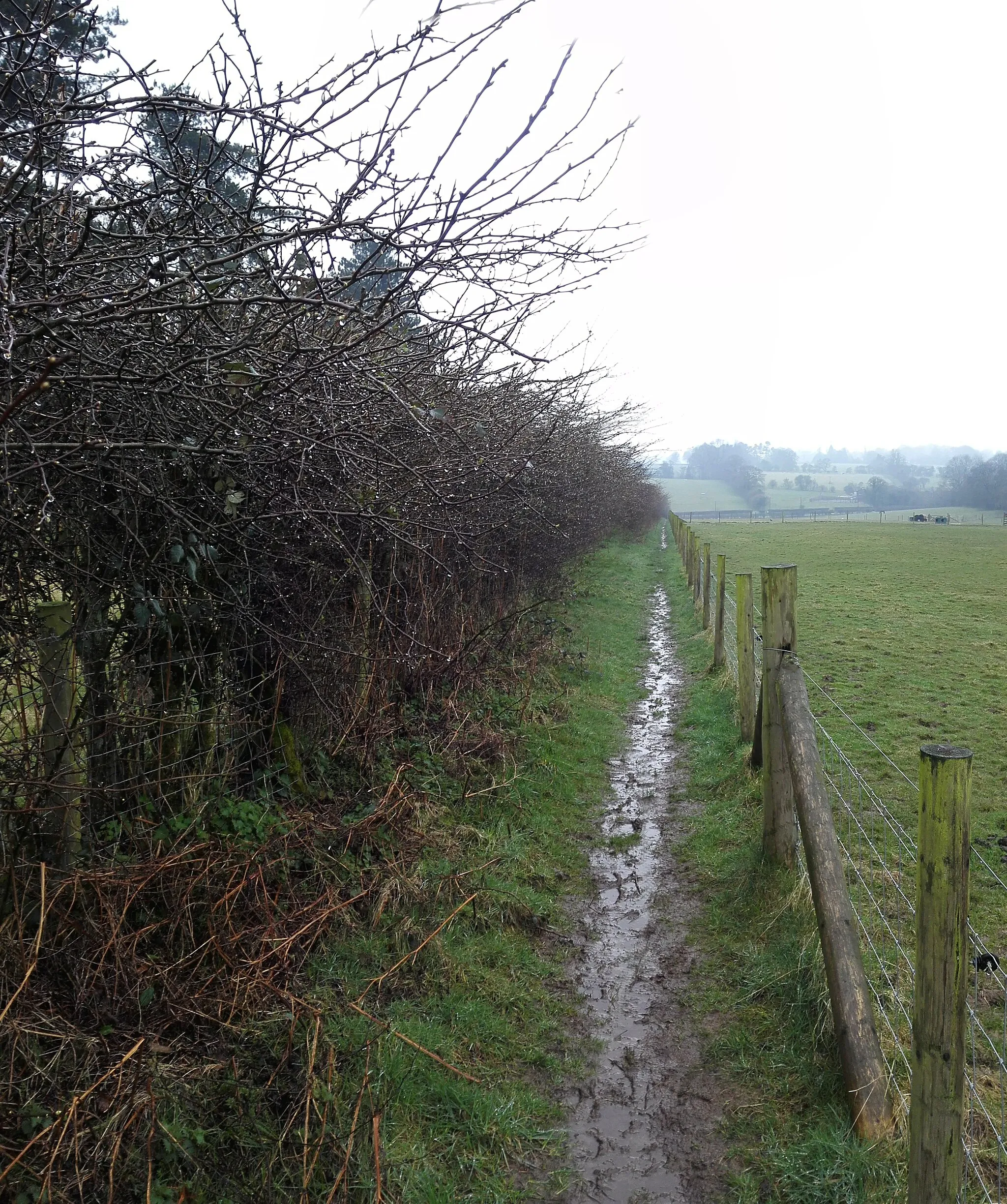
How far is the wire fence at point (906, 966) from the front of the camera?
3111 millimetres

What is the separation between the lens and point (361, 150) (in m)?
2.74

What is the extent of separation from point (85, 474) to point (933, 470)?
205 metres

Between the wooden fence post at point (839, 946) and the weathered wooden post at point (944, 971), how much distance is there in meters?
0.62

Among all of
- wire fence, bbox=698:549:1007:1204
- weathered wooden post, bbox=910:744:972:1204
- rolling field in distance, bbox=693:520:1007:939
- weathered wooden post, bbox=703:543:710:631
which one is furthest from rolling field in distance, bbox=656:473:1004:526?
weathered wooden post, bbox=910:744:972:1204

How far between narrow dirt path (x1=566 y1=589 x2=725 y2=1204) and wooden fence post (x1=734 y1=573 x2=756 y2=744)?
2.92 ft

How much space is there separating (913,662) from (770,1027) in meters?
8.98

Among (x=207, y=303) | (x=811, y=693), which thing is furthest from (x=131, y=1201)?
(x=811, y=693)

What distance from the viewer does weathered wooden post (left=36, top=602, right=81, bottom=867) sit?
11.0 ft

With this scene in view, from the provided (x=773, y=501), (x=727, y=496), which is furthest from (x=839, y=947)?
(x=727, y=496)

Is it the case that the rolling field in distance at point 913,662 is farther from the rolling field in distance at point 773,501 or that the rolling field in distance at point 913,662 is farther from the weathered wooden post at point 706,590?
the rolling field in distance at point 773,501

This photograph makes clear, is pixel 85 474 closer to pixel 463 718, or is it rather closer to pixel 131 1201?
pixel 131 1201

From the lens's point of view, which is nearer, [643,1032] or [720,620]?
[643,1032]

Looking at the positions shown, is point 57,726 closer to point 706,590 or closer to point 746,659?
point 746,659

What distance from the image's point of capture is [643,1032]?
4156 mm
